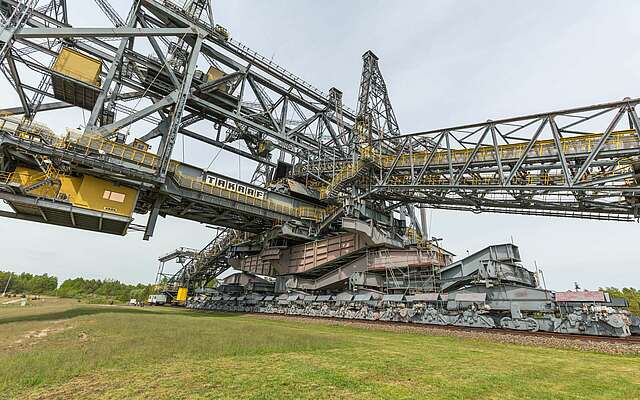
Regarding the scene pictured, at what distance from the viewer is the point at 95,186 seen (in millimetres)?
17625

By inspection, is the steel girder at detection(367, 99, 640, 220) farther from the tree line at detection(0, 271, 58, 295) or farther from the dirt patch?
the tree line at detection(0, 271, 58, 295)

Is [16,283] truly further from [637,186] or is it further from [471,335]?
[637,186]

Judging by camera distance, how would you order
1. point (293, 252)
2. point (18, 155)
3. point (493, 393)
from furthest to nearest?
point (293, 252) → point (18, 155) → point (493, 393)

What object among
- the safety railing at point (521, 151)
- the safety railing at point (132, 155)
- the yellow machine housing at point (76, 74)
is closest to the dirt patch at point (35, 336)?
the safety railing at point (132, 155)

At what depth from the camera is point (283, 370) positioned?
5.55 meters

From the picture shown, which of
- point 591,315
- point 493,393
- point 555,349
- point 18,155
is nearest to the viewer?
point 493,393

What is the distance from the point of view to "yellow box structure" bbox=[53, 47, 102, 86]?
19.0m

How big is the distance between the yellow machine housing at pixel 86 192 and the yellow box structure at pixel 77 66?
6886 millimetres

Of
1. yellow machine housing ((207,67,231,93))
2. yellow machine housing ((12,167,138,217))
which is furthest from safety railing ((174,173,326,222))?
yellow machine housing ((207,67,231,93))

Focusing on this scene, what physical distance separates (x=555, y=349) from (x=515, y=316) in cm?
414

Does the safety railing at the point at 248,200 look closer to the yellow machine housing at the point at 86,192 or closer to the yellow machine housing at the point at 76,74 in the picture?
the yellow machine housing at the point at 86,192

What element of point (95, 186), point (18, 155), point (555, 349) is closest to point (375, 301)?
point (555, 349)

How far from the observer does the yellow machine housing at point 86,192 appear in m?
16.2

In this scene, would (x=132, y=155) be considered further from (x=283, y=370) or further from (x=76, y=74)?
(x=283, y=370)
